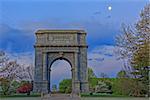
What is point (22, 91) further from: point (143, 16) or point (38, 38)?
point (143, 16)

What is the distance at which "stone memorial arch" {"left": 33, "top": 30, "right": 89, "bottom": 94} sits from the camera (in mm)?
34656

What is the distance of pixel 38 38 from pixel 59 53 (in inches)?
111

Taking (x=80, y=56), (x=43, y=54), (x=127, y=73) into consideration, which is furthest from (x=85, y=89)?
(x=127, y=73)

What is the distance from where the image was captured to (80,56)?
35.8 meters

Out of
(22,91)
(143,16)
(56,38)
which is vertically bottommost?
(22,91)

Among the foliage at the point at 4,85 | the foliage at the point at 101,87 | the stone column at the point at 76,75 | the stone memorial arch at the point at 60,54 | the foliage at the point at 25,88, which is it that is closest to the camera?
the foliage at the point at 4,85

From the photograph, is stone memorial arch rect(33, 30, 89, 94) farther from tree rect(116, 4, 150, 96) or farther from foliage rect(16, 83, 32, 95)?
tree rect(116, 4, 150, 96)

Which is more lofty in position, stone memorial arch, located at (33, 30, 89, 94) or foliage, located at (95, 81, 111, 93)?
stone memorial arch, located at (33, 30, 89, 94)

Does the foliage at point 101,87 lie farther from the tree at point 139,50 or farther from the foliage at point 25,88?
the tree at point 139,50

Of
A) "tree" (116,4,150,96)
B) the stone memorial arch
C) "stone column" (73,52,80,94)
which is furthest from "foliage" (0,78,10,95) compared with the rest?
"tree" (116,4,150,96)

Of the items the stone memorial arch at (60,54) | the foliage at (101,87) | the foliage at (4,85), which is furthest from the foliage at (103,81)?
the foliage at (4,85)

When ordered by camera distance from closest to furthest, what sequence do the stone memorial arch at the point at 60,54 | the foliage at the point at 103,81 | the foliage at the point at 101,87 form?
the stone memorial arch at the point at 60,54 < the foliage at the point at 101,87 < the foliage at the point at 103,81

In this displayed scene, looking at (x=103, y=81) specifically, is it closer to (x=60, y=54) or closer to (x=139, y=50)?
(x=60, y=54)

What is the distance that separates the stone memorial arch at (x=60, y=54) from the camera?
114 ft
